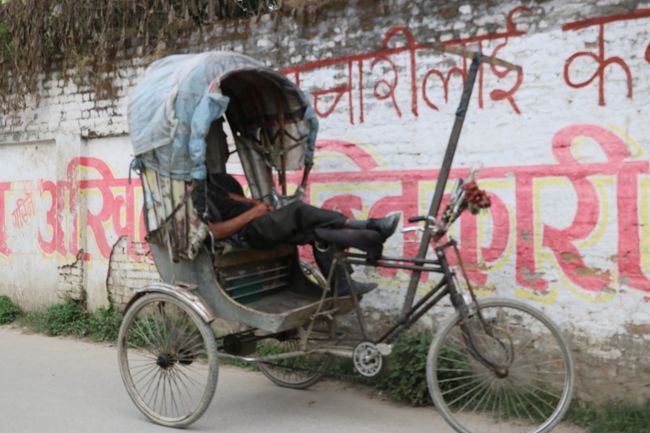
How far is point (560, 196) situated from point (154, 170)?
286 centimetres

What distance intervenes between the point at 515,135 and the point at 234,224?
216cm

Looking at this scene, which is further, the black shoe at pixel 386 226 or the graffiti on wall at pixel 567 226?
the graffiti on wall at pixel 567 226

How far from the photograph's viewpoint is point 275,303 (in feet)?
17.3

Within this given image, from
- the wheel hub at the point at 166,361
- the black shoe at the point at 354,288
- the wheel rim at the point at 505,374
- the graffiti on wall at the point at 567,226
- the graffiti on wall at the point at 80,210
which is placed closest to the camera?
the wheel rim at the point at 505,374

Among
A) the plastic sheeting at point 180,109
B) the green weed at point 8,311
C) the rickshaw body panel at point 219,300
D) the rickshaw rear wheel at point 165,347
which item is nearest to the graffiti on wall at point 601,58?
the plastic sheeting at point 180,109

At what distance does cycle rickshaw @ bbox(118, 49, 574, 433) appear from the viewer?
177 inches

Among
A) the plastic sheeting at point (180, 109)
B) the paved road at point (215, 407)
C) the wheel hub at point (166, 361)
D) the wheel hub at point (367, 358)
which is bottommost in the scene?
the paved road at point (215, 407)

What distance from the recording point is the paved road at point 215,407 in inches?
195

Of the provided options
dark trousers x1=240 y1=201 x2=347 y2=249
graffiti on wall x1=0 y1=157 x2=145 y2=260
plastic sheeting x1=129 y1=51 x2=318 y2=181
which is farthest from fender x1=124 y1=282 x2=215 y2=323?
graffiti on wall x1=0 y1=157 x2=145 y2=260

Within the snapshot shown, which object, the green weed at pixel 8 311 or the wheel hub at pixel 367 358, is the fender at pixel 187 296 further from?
the green weed at pixel 8 311

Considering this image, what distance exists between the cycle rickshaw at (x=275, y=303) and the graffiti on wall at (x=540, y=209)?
0.37 metres

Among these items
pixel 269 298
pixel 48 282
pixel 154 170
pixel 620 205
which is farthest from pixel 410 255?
pixel 48 282

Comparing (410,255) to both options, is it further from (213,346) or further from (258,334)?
(213,346)

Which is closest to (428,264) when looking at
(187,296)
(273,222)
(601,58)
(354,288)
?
(354,288)
